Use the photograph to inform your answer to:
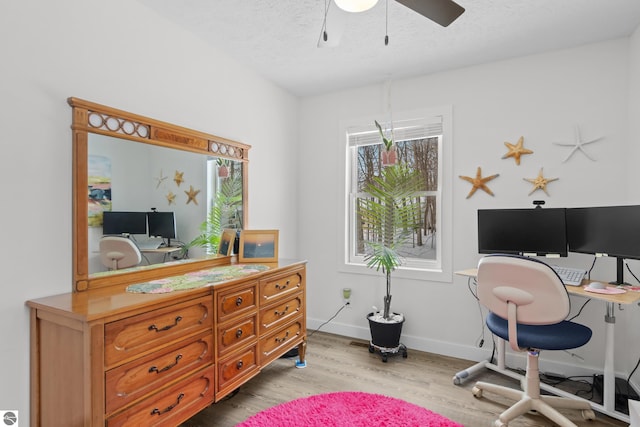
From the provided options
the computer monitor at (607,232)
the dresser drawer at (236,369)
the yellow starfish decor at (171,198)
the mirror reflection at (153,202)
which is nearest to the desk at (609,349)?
the computer monitor at (607,232)

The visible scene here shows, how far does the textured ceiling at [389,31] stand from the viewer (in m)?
2.05

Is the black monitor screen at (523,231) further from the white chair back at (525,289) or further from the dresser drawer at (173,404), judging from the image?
the dresser drawer at (173,404)

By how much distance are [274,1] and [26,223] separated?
1.80m

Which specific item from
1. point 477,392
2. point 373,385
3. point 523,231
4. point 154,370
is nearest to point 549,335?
point 477,392

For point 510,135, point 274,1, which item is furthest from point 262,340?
point 510,135

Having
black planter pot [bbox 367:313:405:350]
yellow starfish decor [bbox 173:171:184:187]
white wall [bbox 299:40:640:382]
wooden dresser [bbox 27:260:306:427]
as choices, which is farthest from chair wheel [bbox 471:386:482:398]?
yellow starfish decor [bbox 173:171:184:187]

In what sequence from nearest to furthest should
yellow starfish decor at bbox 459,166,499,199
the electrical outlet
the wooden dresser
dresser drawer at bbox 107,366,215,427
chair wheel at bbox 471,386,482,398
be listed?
the wooden dresser → dresser drawer at bbox 107,366,215,427 → chair wheel at bbox 471,386,482,398 → yellow starfish decor at bbox 459,166,499,199 → the electrical outlet

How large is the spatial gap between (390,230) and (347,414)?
1.52 m

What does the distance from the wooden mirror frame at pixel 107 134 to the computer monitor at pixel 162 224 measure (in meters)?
0.21

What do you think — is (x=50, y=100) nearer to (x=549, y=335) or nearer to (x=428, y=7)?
(x=428, y=7)

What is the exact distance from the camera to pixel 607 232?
7.14 feet

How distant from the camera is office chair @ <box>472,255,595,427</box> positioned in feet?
5.92

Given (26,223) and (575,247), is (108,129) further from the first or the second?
(575,247)

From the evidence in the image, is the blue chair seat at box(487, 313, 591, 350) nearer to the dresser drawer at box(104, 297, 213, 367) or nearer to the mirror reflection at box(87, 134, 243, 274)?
the dresser drawer at box(104, 297, 213, 367)
